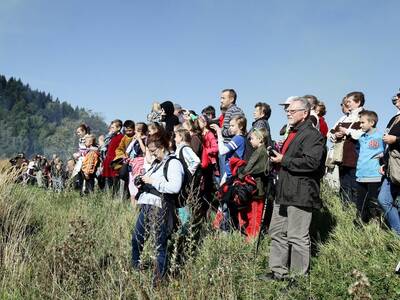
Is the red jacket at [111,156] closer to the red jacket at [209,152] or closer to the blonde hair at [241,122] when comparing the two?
the red jacket at [209,152]

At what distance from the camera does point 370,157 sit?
5.82 m

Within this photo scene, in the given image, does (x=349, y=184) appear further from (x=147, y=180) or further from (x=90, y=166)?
(x=90, y=166)

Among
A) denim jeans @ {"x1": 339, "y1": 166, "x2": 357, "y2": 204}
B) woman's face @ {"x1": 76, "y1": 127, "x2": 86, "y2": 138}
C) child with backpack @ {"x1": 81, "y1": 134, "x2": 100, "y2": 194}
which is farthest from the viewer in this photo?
woman's face @ {"x1": 76, "y1": 127, "x2": 86, "y2": 138}

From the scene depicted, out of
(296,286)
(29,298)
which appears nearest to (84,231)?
(29,298)

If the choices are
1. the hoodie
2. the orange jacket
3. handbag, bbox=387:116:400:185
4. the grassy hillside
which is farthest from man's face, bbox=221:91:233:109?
the orange jacket

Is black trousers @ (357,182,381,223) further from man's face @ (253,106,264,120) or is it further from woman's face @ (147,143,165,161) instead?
woman's face @ (147,143,165,161)

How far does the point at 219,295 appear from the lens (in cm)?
349

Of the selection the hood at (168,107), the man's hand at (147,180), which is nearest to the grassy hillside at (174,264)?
the man's hand at (147,180)

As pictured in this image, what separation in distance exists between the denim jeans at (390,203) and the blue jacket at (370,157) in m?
0.35

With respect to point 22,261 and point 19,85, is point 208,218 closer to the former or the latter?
point 22,261

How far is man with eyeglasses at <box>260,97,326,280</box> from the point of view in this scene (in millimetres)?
4562

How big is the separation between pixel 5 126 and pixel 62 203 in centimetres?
13321

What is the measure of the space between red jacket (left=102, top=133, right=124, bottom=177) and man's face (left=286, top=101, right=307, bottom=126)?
16.7 ft

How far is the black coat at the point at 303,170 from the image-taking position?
4547 mm
